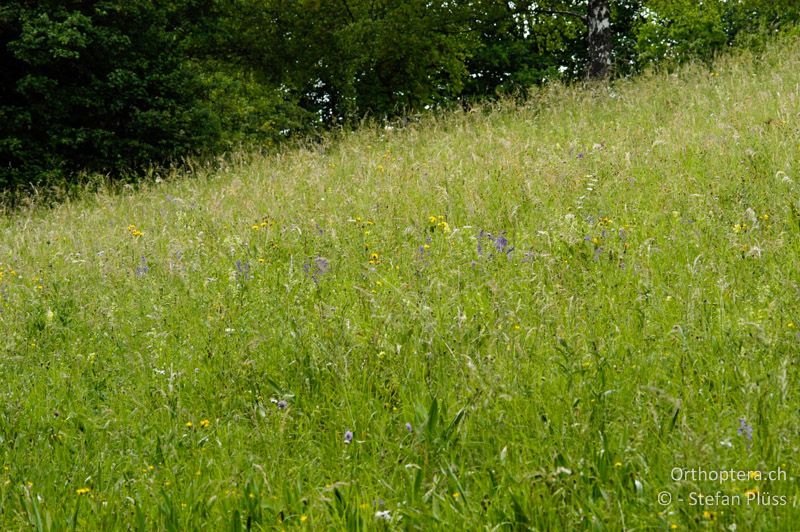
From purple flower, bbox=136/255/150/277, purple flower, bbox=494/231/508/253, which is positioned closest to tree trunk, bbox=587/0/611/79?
purple flower, bbox=494/231/508/253

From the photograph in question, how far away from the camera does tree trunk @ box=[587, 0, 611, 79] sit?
519 inches

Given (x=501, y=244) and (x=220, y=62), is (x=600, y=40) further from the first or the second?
(x=501, y=244)

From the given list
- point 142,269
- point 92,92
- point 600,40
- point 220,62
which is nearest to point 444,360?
point 142,269

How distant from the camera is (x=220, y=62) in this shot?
16719 millimetres

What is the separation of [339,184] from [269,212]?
938 millimetres

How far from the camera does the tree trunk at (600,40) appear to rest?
13188 mm

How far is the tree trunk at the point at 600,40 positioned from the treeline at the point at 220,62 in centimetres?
4

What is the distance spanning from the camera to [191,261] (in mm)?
5152

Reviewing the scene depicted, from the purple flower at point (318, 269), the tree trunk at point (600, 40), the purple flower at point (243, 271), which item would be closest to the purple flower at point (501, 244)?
the purple flower at point (318, 269)

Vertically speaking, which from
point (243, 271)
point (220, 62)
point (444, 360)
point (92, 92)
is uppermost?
point (220, 62)

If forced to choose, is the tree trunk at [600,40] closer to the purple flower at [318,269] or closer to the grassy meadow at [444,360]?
the grassy meadow at [444,360]

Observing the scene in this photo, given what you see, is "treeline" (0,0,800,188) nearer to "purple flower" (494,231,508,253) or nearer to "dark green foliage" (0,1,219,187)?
"dark green foliage" (0,1,219,187)

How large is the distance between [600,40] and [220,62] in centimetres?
865

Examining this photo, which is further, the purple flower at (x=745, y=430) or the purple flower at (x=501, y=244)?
the purple flower at (x=501, y=244)
